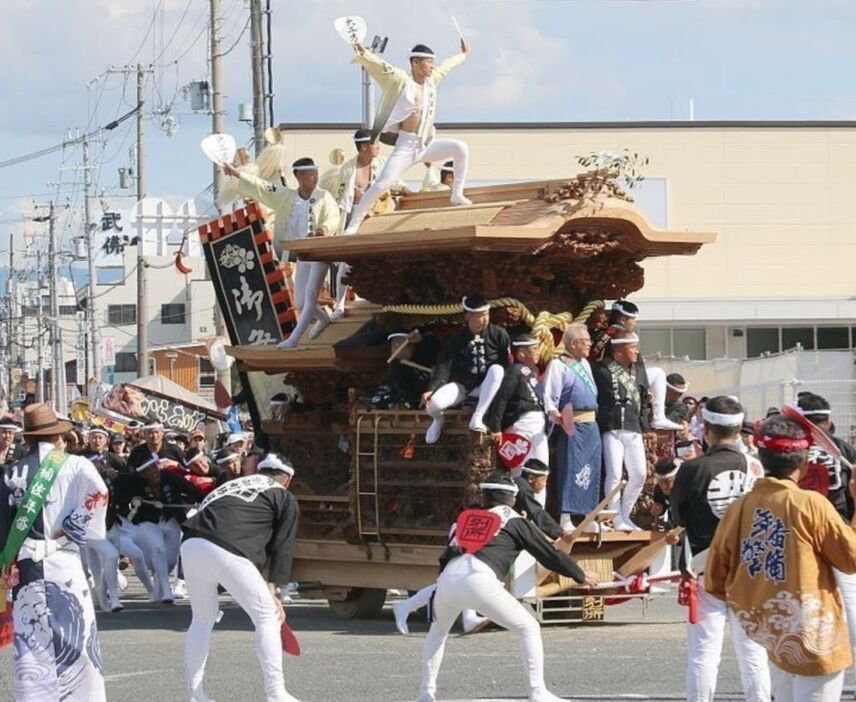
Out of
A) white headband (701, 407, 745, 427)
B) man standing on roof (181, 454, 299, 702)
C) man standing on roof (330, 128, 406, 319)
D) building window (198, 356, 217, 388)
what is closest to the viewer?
white headband (701, 407, 745, 427)

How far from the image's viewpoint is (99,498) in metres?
9.78

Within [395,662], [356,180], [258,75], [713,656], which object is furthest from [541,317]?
[258,75]

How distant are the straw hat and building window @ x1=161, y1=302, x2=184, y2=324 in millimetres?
77205

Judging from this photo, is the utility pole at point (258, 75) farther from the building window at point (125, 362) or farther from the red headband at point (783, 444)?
the building window at point (125, 362)

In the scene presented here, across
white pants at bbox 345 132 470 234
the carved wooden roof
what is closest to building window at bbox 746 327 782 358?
white pants at bbox 345 132 470 234

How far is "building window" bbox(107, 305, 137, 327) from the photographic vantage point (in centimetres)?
9206

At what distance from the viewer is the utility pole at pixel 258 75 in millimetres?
29359

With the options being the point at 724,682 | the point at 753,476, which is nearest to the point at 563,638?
the point at 724,682

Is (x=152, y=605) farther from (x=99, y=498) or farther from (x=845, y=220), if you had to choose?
(x=845, y=220)

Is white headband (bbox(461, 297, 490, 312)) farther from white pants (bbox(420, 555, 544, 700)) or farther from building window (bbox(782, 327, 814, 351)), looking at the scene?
building window (bbox(782, 327, 814, 351))

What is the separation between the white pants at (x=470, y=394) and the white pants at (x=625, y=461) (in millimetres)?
1156

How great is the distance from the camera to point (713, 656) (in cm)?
934

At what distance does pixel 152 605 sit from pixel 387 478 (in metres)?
4.16

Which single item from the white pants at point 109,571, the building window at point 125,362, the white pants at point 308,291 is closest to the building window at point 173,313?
the building window at point 125,362
